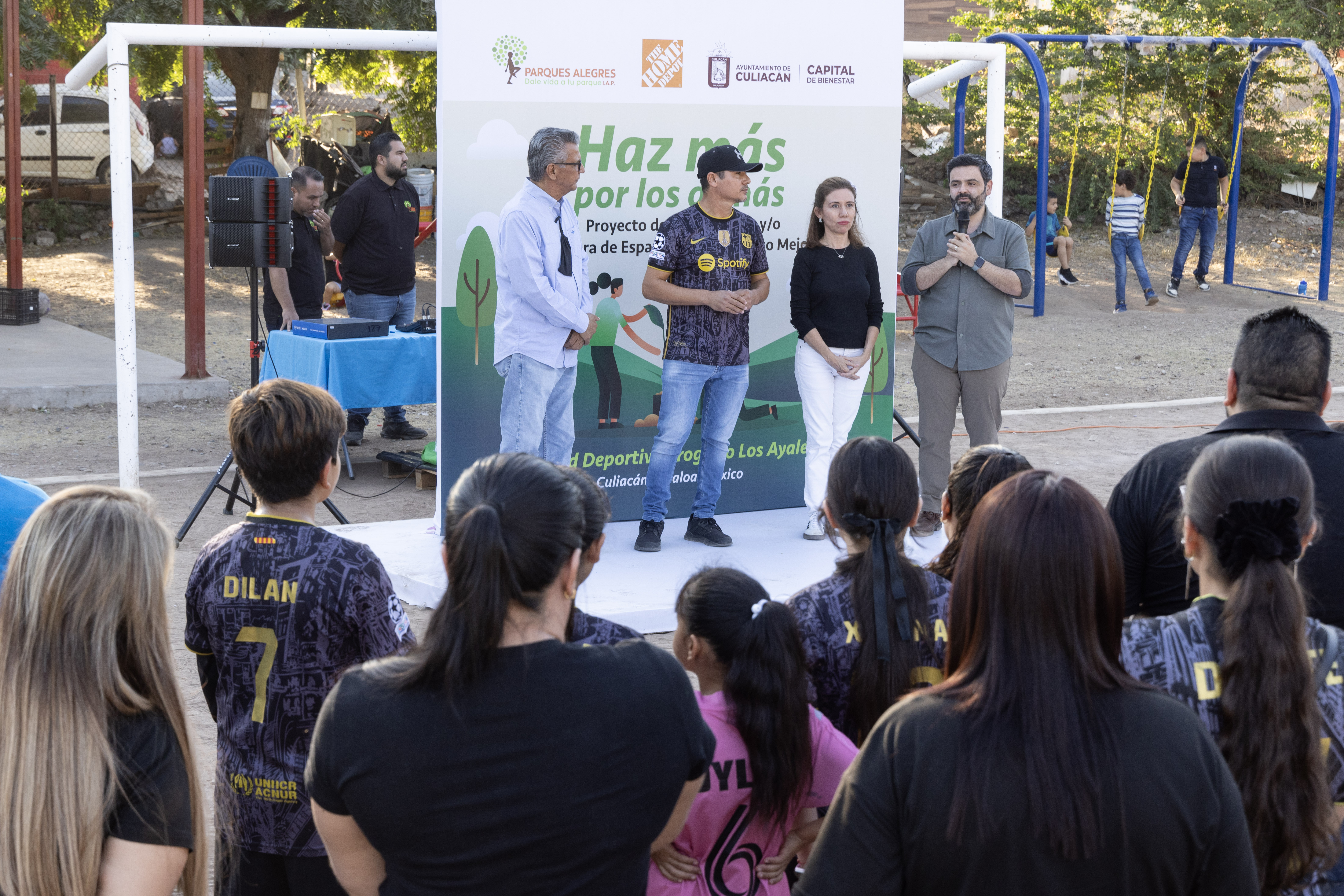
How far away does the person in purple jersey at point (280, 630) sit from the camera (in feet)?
7.91

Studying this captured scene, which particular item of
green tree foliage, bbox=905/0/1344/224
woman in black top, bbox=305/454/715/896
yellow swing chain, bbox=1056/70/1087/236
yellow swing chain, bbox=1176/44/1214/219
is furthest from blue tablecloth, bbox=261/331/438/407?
green tree foliage, bbox=905/0/1344/224

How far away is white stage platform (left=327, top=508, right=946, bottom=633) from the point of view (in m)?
5.44

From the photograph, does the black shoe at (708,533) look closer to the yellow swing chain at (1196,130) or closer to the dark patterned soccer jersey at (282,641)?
the dark patterned soccer jersey at (282,641)

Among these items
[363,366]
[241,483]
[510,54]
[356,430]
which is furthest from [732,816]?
[356,430]

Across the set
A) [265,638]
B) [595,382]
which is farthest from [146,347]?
[265,638]

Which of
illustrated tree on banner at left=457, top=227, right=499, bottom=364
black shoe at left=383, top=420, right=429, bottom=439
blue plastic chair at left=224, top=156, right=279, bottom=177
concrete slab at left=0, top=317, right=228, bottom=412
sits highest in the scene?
blue plastic chair at left=224, top=156, right=279, bottom=177

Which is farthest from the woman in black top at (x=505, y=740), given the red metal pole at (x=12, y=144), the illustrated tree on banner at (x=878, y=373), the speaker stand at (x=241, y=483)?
the red metal pole at (x=12, y=144)

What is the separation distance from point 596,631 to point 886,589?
60cm

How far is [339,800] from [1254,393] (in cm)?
219

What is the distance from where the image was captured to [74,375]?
10633mm

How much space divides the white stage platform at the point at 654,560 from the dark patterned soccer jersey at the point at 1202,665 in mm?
3308

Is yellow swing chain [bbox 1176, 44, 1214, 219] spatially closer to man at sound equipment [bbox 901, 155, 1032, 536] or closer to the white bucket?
the white bucket

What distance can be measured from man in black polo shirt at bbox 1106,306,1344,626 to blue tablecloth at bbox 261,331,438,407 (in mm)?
5610

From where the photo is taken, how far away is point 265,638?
95.4 inches
